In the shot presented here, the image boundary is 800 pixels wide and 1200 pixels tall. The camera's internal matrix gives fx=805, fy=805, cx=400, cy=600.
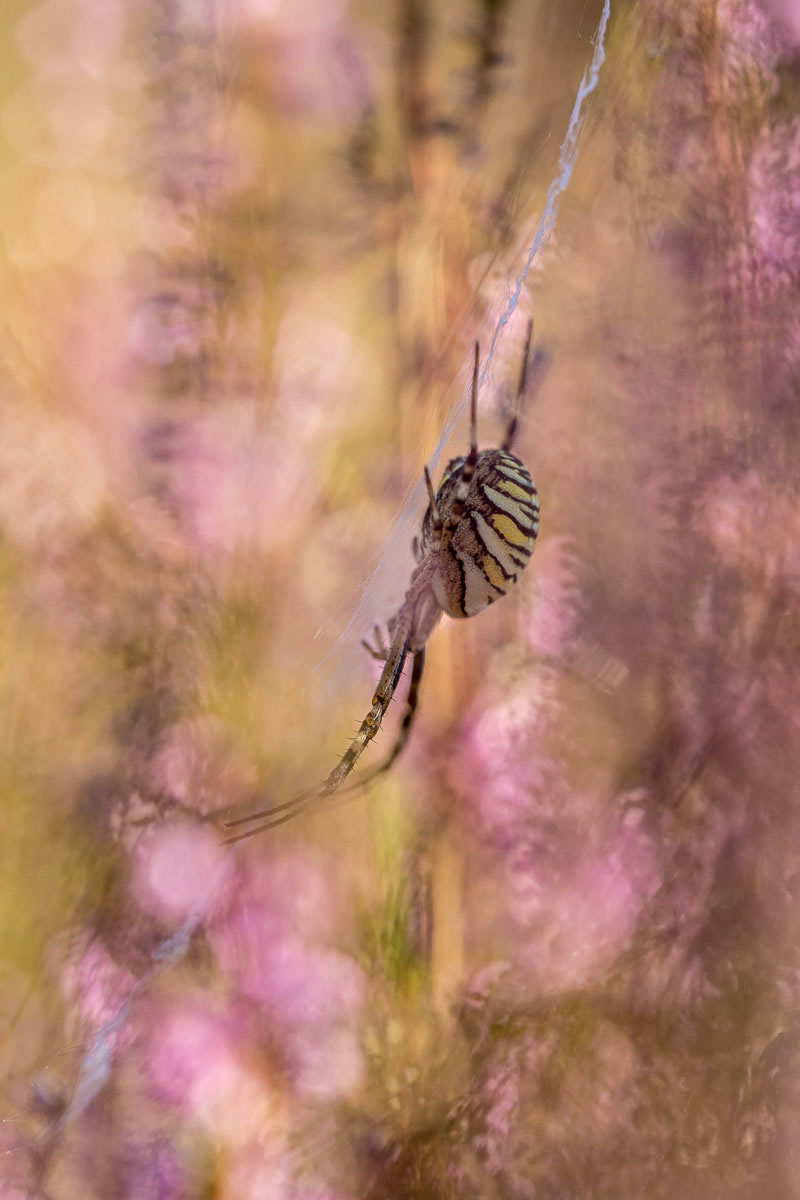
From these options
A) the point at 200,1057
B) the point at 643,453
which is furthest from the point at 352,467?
the point at 200,1057

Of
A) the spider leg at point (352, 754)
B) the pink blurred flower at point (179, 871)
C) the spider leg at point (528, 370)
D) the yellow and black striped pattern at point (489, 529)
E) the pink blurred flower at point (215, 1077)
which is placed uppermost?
the spider leg at point (528, 370)

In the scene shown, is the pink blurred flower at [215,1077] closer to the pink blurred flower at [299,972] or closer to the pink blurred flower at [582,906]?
the pink blurred flower at [299,972]

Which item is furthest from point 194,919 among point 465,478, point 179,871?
point 465,478

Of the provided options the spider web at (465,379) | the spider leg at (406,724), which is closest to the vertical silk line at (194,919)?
the spider web at (465,379)

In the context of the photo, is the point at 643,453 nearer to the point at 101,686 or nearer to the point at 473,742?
the point at 473,742

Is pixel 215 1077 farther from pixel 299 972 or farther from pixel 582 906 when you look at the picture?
pixel 582 906

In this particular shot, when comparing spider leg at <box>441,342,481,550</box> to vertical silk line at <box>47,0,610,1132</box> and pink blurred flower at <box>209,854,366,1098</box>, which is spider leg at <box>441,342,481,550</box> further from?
pink blurred flower at <box>209,854,366,1098</box>

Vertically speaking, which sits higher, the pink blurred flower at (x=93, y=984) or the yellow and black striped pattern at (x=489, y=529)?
the yellow and black striped pattern at (x=489, y=529)
